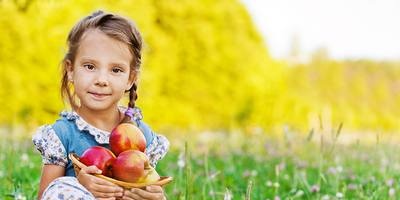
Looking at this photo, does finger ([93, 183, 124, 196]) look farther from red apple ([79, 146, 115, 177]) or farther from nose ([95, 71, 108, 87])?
nose ([95, 71, 108, 87])

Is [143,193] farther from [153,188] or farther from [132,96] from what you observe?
[132,96]

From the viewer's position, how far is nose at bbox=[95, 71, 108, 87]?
270 cm

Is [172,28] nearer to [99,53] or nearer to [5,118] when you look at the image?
[5,118]

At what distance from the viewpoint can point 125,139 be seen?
2627mm

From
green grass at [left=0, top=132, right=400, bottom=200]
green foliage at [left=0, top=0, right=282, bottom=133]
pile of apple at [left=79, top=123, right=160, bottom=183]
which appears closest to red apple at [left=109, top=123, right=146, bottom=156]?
pile of apple at [left=79, top=123, right=160, bottom=183]

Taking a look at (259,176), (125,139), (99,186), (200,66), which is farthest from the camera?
(200,66)

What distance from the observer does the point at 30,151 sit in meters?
7.15

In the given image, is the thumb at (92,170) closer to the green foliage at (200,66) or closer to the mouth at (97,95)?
the mouth at (97,95)

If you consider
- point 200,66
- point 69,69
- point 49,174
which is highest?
point 200,66

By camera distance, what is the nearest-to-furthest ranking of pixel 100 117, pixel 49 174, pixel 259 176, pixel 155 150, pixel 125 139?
pixel 125 139, pixel 49 174, pixel 100 117, pixel 155 150, pixel 259 176

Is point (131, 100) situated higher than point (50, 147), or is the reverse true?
point (131, 100)

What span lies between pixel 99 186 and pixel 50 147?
12.4 inches

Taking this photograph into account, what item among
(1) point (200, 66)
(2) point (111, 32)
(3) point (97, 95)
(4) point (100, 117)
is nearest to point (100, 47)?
(2) point (111, 32)

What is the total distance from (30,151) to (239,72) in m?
10.4
